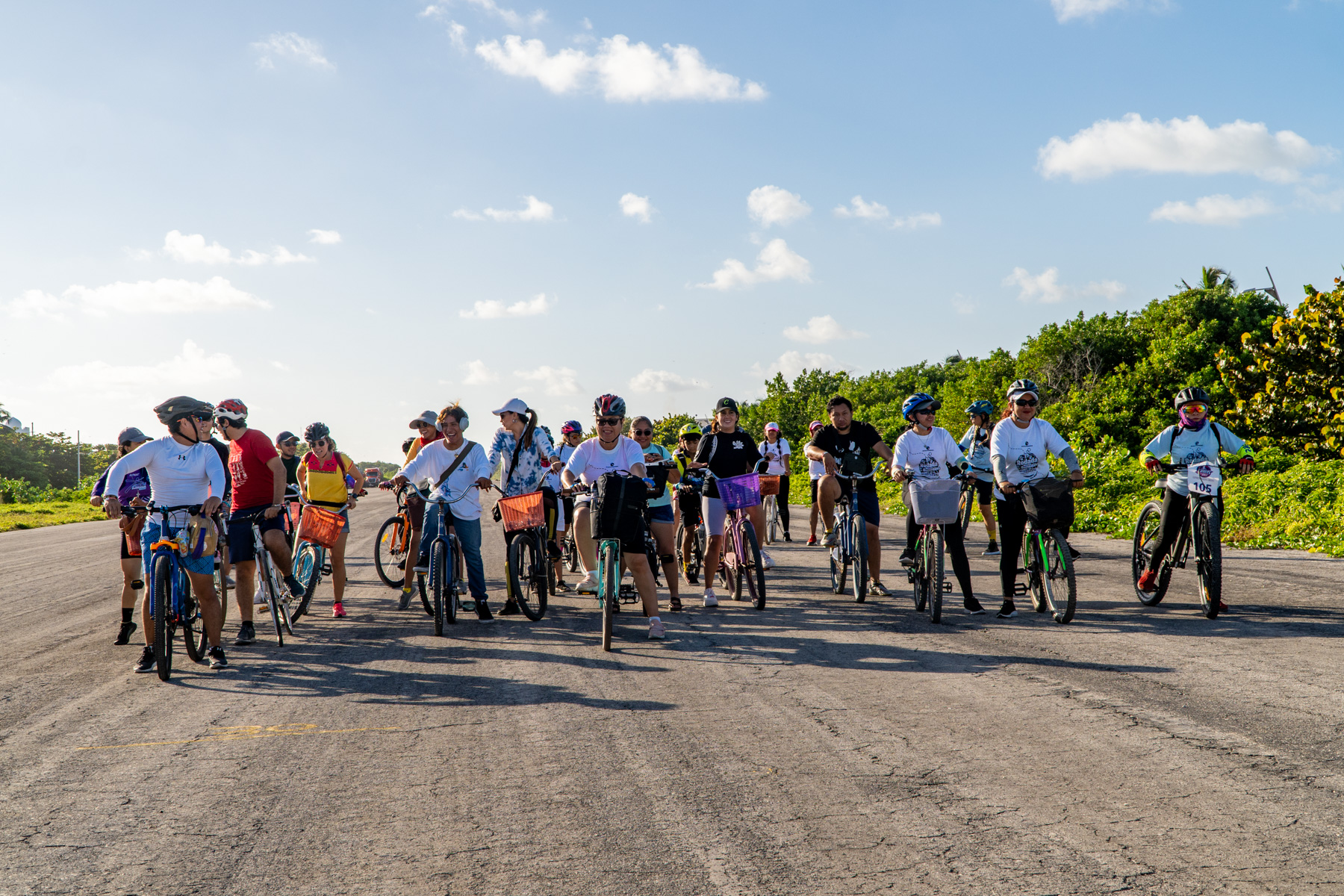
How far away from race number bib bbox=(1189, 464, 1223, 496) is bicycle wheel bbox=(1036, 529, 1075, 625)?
1.09 meters

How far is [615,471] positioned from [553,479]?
2.76 metres

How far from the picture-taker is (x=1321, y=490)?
50.3 ft

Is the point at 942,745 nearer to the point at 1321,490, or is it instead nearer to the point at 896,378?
the point at 1321,490

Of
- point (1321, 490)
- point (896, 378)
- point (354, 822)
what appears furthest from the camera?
point (896, 378)

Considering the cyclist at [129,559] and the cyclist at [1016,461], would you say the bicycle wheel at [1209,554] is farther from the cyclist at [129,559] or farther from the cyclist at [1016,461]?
the cyclist at [129,559]

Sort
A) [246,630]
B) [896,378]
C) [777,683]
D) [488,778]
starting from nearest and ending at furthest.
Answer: [488,778] → [777,683] → [246,630] → [896,378]

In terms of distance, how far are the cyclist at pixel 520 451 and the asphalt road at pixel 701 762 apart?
2.36m

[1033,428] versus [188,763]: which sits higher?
[1033,428]

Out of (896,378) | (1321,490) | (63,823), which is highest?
(896,378)

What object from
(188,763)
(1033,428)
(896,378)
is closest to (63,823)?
(188,763)

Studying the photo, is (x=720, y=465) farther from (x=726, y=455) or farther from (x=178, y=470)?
(x=178, y=470)

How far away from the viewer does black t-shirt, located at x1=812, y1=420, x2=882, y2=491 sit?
9.85 m

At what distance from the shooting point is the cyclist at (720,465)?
32.6 feet

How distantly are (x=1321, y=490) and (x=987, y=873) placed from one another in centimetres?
1530
